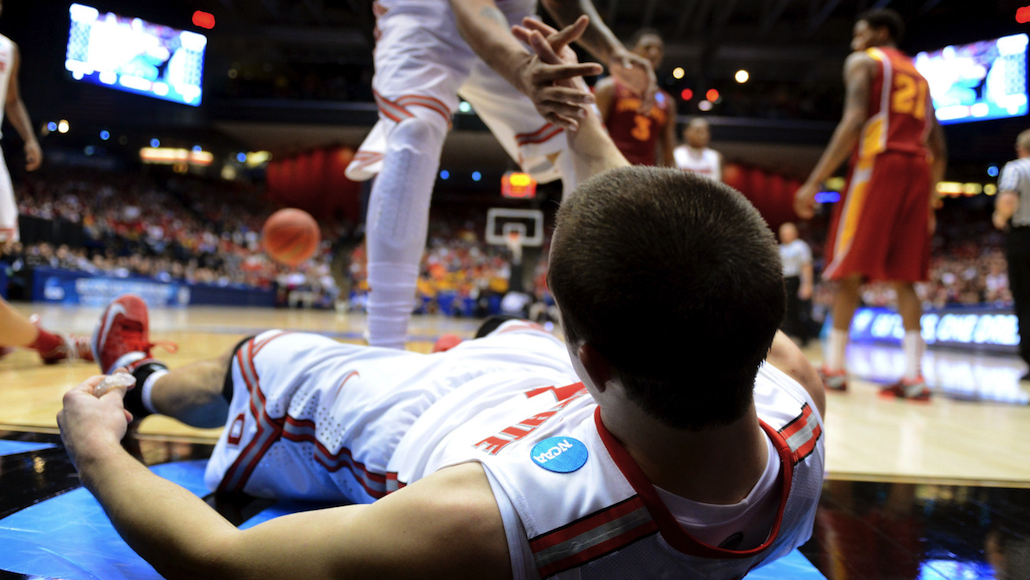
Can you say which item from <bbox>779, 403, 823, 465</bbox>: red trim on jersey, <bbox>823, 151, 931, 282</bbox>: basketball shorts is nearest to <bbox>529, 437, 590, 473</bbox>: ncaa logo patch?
<bbox>779, 403, 823, 465</bbox>: red trim on jersey

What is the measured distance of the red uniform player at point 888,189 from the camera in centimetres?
339

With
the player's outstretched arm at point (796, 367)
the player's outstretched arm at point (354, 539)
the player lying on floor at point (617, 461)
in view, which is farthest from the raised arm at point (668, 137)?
the player's outstretched arm at point (354, 539)

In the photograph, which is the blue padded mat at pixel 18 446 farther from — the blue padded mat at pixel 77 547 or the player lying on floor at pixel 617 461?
the player lying on floor at pixel 617 461

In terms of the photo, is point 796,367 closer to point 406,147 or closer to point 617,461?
point 617,461

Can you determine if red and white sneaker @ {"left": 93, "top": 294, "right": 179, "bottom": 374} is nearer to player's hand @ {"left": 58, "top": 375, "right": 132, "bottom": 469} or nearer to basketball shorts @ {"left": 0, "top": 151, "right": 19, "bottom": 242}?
player's hand @ {"left": 58, "top": 375, "right": 132, "bottom": 469}

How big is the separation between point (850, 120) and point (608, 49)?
90.4 inches

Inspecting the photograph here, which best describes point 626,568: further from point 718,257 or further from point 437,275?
point 437,275

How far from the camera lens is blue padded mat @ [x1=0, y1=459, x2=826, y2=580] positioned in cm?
86

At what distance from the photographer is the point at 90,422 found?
80 cm

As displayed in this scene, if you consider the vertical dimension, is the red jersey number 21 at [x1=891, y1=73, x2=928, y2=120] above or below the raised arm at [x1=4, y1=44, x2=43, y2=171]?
above

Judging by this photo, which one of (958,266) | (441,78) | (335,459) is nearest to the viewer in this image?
(335,459)

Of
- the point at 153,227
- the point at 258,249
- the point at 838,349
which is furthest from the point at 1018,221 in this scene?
the point at 153,227

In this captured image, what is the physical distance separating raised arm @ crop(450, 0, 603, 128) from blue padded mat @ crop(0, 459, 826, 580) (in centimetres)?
90

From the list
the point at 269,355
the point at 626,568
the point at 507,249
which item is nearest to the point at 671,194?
the point at 626,568
